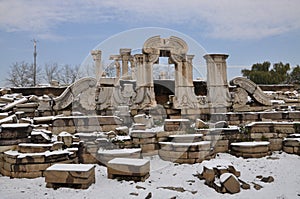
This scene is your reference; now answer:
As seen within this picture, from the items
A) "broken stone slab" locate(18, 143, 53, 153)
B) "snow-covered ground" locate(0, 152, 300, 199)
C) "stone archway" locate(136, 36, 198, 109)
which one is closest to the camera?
"snow-covered ground" locate(0, 152, 300, 199)

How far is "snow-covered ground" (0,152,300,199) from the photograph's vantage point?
4363mm

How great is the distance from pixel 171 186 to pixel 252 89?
5.92 metres

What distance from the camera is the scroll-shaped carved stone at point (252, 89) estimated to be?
9297 mm

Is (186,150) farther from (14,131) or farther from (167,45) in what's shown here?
(167,45)

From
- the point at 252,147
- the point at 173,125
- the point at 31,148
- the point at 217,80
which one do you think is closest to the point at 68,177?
the point at 31,148

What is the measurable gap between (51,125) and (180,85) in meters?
4.60

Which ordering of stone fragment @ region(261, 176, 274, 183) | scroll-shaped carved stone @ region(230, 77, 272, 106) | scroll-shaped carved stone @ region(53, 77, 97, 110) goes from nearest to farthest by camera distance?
stone fragment @ region(261, 176, 274, 183) → scroll-shaped carved stone @ region(53, 77, 97, 110) → scroll-shaped carved stone @ region(230, 77, 272, 106)

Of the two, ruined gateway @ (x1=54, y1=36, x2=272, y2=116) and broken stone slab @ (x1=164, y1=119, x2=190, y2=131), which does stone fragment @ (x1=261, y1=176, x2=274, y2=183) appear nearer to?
broken stone slab @ (x1=164, y1=119, x2=190, y2=131)

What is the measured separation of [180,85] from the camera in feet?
30.7

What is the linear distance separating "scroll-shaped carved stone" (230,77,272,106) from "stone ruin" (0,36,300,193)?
0.03 m

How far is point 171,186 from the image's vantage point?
4797mm

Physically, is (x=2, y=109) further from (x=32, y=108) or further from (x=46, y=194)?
(x=46, y=194)

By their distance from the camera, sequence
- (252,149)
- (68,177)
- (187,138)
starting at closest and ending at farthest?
(68,177) < (187,138) < (252,149)

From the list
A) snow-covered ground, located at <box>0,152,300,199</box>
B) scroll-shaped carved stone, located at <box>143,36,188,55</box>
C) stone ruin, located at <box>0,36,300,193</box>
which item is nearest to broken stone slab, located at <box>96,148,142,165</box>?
stone ruin, located at <box>0,36,300,193</box>
